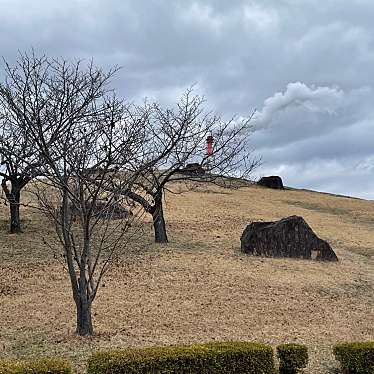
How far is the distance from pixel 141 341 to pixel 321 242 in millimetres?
10197

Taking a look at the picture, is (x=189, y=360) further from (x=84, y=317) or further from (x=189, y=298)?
(x=189, y=298)

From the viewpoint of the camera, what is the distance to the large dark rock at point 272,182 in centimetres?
4709

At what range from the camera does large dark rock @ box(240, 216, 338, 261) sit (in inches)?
677

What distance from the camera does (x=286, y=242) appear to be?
17453mm

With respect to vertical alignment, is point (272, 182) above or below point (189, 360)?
above

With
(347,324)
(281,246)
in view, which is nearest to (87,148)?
(347,324)

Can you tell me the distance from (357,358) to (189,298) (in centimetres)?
508

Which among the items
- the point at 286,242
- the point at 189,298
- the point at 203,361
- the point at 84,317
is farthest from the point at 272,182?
the point at 203,361

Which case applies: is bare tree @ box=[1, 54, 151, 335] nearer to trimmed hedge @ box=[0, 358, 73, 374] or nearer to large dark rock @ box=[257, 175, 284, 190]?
trimmed hedge @ box=[0, 358, 73, 374]

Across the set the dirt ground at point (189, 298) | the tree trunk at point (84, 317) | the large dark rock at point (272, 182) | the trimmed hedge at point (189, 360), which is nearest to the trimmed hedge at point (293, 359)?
the trimmed hedge at point (189, 360)

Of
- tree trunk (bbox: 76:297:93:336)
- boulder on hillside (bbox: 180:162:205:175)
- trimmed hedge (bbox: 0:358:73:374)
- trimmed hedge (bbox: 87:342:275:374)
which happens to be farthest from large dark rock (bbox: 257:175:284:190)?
trimmed hedge (bbox: 0:358:73:374)

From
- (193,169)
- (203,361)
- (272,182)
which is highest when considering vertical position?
(272,182)

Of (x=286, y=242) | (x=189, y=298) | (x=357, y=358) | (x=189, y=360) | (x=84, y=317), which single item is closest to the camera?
(x=189, y=360)

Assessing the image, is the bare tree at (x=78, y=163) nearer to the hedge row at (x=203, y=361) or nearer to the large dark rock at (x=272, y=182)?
the hedge row at (x=203, y=361)
